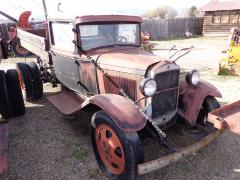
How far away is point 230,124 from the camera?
10.3 ft

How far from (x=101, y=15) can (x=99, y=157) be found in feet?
7.38

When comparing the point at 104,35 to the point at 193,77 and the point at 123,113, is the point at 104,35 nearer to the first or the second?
the point at 193,77

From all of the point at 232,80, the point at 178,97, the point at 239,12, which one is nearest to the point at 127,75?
the point at 178,97

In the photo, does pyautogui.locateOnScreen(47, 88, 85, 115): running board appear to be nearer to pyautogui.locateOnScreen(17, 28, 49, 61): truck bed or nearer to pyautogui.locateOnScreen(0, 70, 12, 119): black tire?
pyautogui.locateOnScreen(0, 70, 12, 119): black tire

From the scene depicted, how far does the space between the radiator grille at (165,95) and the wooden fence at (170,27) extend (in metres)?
18.9

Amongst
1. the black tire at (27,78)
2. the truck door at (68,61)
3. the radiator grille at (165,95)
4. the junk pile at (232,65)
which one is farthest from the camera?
the junk pile at (232,65)

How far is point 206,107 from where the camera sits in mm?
4098

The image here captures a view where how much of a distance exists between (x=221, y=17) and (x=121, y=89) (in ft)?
72.8

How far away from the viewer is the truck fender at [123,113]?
3.00m

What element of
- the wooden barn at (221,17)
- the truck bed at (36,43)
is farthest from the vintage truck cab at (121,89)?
the wooden barn at (221,17)

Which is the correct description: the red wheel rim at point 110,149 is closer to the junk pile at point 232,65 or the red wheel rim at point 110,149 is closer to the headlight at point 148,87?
the headlight at point 148,87

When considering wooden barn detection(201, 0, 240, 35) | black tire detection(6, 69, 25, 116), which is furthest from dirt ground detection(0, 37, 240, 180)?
wooden barn detection(201, 0, 240, 35)

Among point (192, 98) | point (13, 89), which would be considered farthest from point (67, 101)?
point (192, 98)

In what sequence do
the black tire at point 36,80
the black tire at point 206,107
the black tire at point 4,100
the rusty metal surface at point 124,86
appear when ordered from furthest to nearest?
the black tire at point 36,80 < the black tire at point 4,100 < the black tire at point 206,107 < the rusty metal surface at point 124,86
